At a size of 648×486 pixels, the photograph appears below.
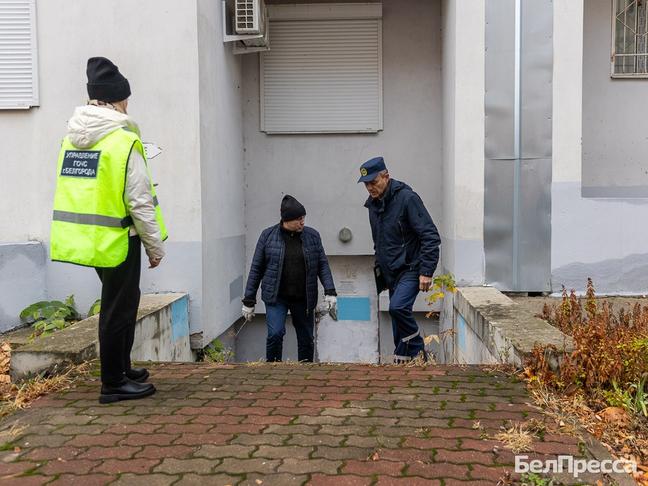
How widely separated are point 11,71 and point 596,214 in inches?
250

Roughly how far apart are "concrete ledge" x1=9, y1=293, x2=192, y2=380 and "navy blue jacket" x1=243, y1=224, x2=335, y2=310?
0.76 m

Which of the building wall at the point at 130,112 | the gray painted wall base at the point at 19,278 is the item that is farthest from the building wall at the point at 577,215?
the gray painted wall base at the point at 19,278

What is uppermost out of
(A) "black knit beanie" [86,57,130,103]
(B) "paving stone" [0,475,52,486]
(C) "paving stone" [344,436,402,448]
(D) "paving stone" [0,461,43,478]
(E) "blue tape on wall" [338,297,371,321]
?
(A) "black knit beanie" [86,57,130,103]

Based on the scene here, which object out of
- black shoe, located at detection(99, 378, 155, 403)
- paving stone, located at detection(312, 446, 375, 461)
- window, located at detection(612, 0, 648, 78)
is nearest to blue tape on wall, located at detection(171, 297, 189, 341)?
black shoe, located at detection(99, 378, 155, 403)

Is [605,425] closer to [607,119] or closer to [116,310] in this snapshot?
[116,310]

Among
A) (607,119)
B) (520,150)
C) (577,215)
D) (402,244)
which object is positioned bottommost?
(402,244)

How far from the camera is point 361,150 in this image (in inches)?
326

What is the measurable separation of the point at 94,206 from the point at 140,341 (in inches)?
80.4

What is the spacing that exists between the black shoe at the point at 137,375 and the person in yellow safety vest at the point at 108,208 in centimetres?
25

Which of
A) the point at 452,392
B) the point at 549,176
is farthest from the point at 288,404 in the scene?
the point at 549,176

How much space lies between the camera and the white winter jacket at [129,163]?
3.55m

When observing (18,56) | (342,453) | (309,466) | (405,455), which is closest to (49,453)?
(309,466)

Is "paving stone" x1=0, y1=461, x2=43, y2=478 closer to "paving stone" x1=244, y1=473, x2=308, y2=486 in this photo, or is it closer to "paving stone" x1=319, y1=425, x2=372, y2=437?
"paving stone" x1=244, y1=473, x2=308, y2=486

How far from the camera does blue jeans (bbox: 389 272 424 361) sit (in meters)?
5.78
